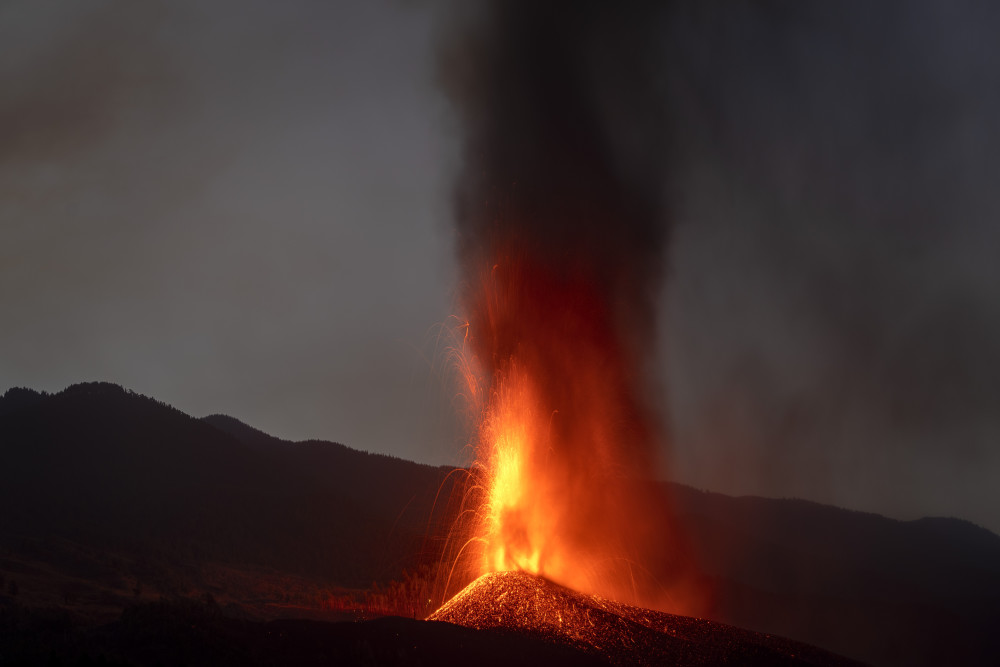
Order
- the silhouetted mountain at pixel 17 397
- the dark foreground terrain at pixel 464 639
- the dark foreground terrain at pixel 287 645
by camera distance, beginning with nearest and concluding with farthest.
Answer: the dark foreground terrain at pixel 287 645 < the dark foreground terrain at pixel 464 639 < the silhouetted mountain at pixel 17 397

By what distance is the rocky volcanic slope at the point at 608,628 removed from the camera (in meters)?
29.0

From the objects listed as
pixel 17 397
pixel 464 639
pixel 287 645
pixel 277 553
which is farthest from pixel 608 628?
pixel 17 397

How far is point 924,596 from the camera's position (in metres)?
133

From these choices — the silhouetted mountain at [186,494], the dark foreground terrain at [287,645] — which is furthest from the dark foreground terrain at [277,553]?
the silhouetted mountain at [186,494]

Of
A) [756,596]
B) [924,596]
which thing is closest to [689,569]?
[756,596]

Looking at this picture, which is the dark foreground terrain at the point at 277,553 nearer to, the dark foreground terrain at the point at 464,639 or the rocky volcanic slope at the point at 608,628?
the dark foreground terrain at the point at 464,639

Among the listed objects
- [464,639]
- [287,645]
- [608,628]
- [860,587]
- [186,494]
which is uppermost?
[608,628]

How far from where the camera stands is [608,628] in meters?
30.5

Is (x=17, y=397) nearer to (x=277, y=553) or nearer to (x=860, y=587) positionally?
(x=277, y=553)

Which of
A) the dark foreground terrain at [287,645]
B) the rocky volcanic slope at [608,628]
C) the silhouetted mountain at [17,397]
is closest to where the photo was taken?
the dark foreground terrain at [287,645]

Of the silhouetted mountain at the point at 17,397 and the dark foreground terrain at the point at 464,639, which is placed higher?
the silhouetted mountain at the point at 17,397

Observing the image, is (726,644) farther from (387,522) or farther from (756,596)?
(387,522)

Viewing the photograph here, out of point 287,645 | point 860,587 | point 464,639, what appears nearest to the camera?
point 287,645

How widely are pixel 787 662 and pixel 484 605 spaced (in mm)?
11951
